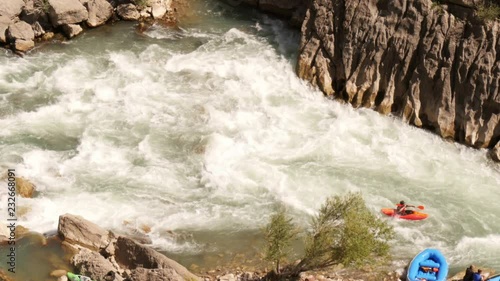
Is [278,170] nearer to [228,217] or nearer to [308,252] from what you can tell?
[228,217]

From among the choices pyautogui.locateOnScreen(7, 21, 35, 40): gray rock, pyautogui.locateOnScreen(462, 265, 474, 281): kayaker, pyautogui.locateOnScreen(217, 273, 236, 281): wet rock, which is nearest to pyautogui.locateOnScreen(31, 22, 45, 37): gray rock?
→ pyautogui.locateOnScreen(7, 21, 35, 40): gray rock

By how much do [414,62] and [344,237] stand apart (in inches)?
585

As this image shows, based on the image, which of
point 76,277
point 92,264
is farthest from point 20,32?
point 76,277

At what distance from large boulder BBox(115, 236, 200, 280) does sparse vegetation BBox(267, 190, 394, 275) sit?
348 cm

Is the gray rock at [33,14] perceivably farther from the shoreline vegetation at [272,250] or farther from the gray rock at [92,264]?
the gray rock at [92,264]

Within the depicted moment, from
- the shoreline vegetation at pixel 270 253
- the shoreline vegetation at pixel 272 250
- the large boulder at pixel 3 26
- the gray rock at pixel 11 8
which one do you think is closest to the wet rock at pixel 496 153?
the shoreline vegetation at pixel 270 253

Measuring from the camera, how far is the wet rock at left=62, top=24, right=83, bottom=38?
37344mm

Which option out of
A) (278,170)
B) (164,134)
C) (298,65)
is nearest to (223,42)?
(298,65)

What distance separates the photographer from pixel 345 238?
2092cm

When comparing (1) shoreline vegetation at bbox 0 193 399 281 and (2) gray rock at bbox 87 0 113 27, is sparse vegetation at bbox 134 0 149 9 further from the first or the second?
(1) shoreline vegetation at bbox 0 193 399 281

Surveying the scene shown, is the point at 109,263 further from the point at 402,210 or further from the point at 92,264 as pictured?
the point at 402,210

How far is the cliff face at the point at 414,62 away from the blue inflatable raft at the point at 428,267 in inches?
351

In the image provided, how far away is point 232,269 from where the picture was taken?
79.7ft

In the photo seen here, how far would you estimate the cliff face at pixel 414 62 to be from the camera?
102 ft
